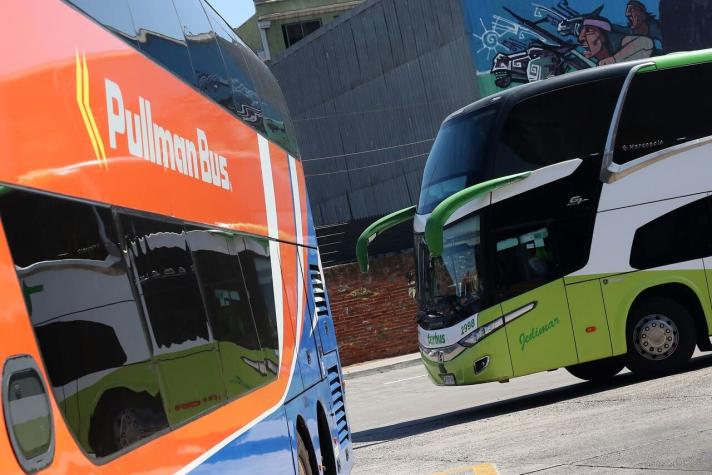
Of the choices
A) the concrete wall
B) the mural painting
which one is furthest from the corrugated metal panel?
the concrete wall

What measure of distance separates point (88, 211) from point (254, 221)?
3.64 meters

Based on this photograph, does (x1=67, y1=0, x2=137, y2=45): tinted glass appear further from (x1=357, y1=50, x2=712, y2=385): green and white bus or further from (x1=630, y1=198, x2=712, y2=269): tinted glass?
(x1=630, y1=198, x2=712, y2=269): tinted glass

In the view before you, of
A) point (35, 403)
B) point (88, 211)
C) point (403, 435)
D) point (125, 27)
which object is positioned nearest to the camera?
point (35, 403)

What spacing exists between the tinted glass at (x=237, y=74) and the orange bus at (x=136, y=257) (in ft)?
0.15

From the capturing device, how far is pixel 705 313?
1617 cm

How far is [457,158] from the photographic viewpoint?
16.2 m

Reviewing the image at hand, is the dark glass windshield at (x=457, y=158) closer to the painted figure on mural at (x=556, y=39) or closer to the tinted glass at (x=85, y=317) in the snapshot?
the tinted glass at (x=85, y=317)

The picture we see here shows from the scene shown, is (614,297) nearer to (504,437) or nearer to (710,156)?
(710,156)

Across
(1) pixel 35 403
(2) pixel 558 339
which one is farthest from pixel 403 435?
(1) pixel 35 403

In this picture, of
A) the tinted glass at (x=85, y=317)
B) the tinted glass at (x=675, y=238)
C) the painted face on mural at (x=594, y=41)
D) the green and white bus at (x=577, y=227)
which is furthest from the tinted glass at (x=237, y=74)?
the painted face on mural at (x=594, y=41)

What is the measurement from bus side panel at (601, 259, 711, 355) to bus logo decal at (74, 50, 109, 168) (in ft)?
40.1

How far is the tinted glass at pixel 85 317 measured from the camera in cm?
352

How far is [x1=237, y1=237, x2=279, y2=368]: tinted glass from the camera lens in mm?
7047

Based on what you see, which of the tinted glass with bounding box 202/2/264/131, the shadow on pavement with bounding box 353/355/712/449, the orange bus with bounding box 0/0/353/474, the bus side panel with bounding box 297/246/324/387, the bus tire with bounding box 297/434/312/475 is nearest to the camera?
the orange bus with bounding box 0/0/353/474
